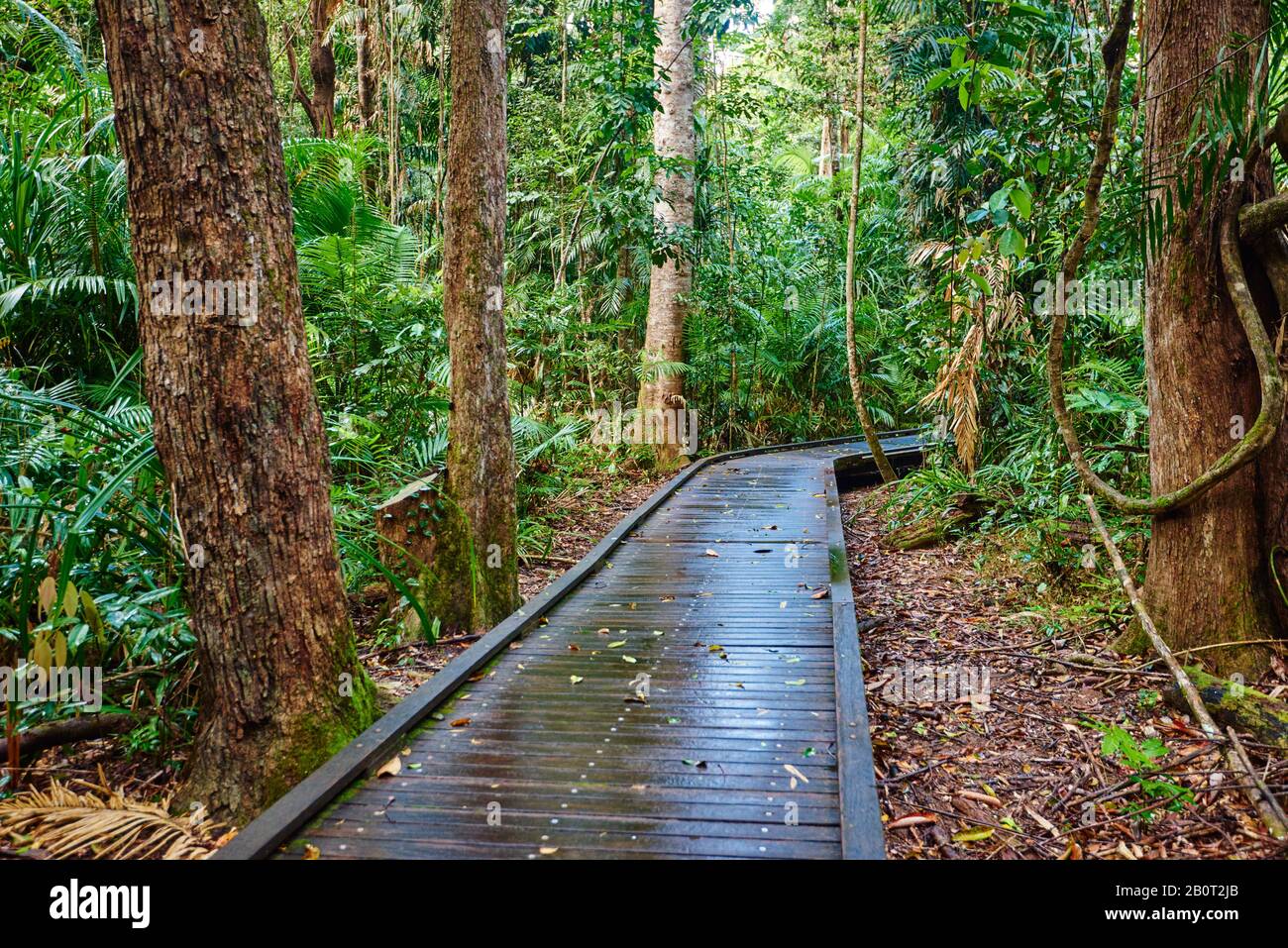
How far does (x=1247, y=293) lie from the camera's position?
379 centimetres

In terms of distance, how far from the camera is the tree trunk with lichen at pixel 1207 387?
12.8ft

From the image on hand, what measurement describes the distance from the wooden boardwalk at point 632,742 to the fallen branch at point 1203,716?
1384mm

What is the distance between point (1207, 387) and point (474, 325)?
400 centimetres

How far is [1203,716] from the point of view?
11.4 feet

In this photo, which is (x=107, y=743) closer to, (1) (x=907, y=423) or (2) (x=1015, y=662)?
(2) (x=1015, y=662)

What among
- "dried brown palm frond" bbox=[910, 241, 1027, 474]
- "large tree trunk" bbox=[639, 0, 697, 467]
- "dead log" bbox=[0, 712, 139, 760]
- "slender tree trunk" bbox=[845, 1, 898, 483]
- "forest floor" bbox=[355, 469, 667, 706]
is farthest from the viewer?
"large tree trunk" bbox=[639, 0, 697, 467]

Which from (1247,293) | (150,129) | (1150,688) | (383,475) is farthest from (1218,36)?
(383,475)

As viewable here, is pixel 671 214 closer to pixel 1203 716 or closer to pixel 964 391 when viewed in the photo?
pixel 964 391

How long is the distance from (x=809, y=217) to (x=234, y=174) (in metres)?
13.9

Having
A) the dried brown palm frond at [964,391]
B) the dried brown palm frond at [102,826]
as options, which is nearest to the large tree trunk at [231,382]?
the dried brown palm frond at [102,826]

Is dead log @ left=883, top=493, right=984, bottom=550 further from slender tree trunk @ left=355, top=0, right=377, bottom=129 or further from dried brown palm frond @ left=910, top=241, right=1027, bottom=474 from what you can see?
slender tree trunk @ left=355, top=0, right=377, bottom=129

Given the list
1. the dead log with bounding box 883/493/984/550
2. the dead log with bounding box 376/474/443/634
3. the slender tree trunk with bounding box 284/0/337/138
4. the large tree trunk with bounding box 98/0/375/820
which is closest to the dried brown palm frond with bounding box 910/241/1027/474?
the dead log with bounding box 883/493/984/550

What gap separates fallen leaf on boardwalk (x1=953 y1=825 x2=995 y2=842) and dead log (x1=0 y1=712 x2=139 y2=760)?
3392mm

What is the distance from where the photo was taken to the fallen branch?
2.96m
